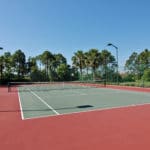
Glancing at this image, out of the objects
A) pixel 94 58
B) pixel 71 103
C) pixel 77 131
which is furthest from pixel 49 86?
pixel 77 131

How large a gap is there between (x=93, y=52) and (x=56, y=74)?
38.9 ft

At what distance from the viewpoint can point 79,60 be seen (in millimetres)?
48438

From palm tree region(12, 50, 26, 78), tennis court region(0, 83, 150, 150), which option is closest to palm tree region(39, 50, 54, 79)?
palm tree region(12, 50, 26, 78)

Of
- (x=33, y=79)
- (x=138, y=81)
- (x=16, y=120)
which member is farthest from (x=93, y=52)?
(x=16, y=120)

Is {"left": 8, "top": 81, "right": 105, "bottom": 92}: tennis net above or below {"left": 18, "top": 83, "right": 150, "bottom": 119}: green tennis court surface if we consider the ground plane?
above

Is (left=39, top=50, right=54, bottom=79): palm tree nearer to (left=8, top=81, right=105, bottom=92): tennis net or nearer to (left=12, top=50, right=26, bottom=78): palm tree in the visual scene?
(left=12, top=50, right=26, bottom=78): palm tree

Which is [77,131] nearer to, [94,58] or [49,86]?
[49,86]

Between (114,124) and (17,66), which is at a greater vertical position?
(17,66)

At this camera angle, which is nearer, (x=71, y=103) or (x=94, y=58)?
(x=71, y=103)

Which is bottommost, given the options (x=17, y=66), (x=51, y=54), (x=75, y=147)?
(x=75, y=147)

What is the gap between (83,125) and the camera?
6.68m

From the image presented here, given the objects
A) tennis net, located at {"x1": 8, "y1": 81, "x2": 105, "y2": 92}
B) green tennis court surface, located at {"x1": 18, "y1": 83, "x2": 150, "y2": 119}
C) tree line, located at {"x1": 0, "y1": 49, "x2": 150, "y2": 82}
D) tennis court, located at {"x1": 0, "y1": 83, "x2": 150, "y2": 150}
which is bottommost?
→ tennis court, located at {"x1": 0, "y1": 83, "x2": 150, "y2": 150}

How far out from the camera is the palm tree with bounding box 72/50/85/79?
47500 millimetres

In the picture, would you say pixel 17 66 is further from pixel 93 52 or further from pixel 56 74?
pixel 93 52
